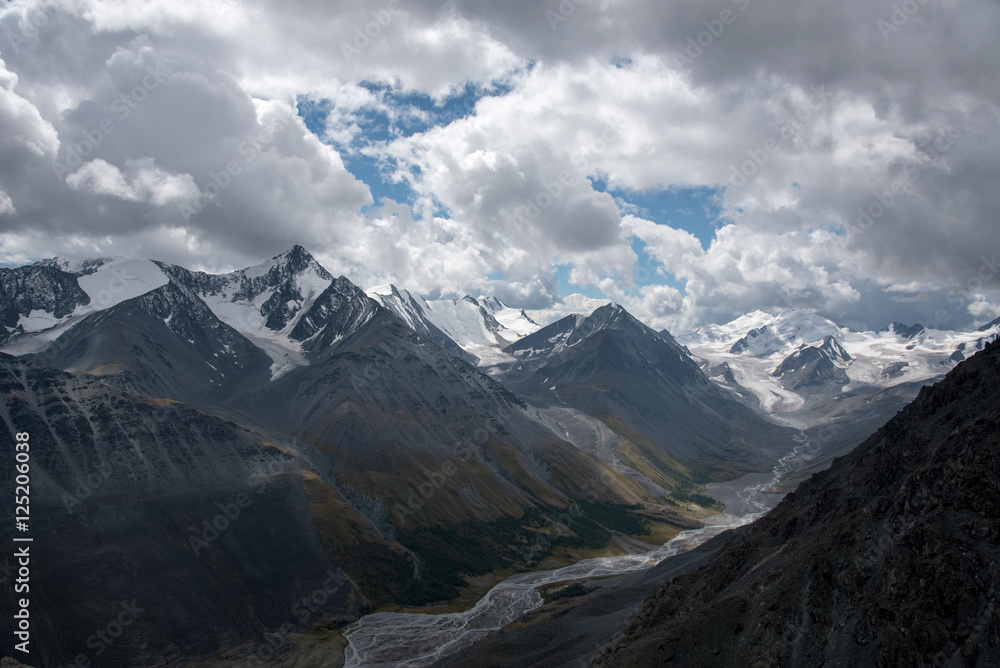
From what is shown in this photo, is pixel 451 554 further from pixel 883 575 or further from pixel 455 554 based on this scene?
pixel 883 575

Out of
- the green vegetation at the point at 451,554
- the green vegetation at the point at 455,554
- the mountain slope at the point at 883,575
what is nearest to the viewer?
the mountain slope at the point at 883,575

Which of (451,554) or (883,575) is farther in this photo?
(451,554)

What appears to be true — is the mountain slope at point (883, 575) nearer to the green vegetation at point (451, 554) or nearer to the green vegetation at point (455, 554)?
the green vegetation at point (451, 554)

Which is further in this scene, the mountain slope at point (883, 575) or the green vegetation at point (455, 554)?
the green vegetation at point (455, 554)

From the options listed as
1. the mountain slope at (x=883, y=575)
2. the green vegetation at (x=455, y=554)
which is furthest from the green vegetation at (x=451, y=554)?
the mountain slope at (x=883, y=575)

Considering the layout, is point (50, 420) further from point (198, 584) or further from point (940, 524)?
point (940, 524)

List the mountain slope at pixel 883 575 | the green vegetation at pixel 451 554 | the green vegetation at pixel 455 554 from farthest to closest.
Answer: the green vegetation at pixel 455 554 < the green vegetation at pixel 451 554 < the mountain slope at pixel 883 575

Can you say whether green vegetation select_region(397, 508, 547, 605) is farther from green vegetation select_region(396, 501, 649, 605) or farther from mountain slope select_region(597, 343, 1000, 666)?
mountain slope select_region(597, 343, 1000, 666)

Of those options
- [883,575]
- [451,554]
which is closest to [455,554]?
[451,554]
